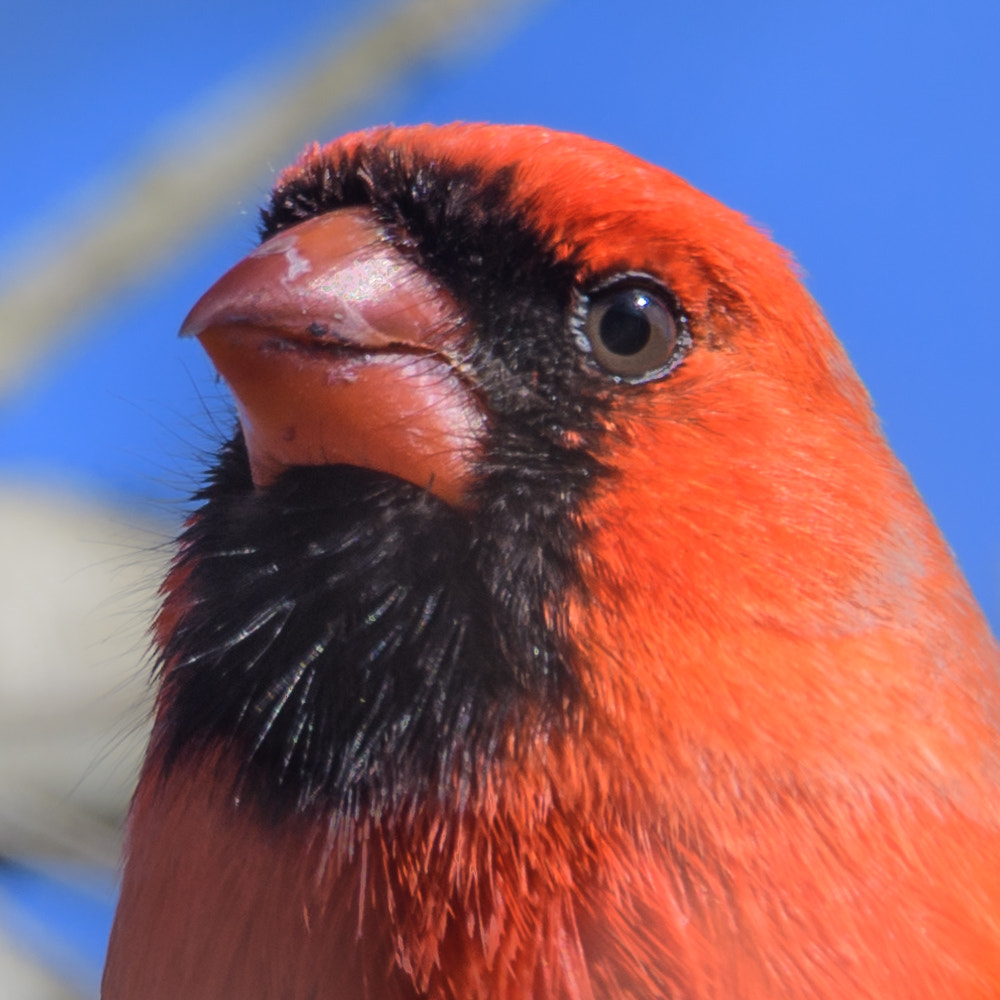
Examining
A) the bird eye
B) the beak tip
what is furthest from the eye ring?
the beak tip

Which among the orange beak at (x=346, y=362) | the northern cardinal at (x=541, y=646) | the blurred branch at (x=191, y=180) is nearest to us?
the northern cardinal at (x=541, y=646)

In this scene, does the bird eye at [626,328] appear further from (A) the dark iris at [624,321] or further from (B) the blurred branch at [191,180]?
(B) the blurred branch at [191,180]

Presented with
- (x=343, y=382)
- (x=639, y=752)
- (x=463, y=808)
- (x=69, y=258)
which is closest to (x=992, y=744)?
(x=639, y=752)

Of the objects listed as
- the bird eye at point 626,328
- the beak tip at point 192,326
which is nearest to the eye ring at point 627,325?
the bird eye at point 626,328

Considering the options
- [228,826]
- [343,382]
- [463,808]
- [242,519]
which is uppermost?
[343,382]

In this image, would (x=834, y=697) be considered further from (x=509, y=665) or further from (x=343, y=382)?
Answer: (x=343, y=382)

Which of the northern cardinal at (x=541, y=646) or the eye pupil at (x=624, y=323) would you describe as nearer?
the northern cardinal at (x=541, y=646)

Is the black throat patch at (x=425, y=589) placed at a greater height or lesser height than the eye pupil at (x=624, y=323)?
lesser

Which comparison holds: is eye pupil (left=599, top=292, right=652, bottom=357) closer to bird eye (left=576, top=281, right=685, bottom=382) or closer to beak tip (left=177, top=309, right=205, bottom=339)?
bird eye (left=576, top=281, right=685, bottom=382)
